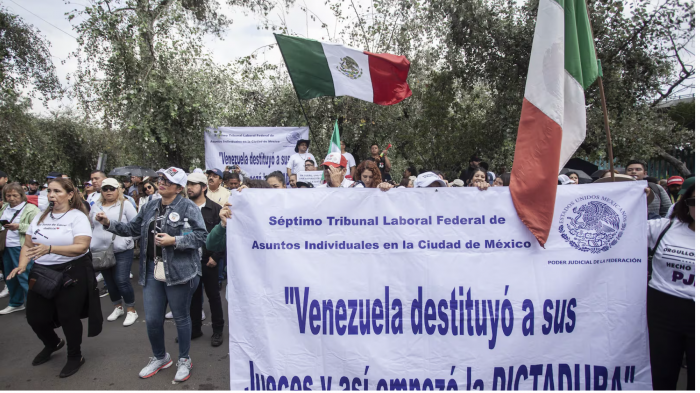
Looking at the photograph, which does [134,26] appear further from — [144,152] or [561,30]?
[561,30]

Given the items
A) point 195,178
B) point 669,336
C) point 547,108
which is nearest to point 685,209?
point 669,336

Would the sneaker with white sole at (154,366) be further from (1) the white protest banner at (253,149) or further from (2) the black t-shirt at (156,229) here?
(1) the white protest banner at (253,149)

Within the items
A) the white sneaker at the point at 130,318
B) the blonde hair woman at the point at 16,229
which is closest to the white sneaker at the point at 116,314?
the white sneaker at the point at 130,318

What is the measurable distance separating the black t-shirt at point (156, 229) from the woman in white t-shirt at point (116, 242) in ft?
5.64

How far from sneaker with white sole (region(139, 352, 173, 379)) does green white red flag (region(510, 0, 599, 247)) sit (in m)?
→ 3.38

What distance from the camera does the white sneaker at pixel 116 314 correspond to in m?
5.30

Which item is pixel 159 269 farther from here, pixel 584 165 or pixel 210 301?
pixel 584 165

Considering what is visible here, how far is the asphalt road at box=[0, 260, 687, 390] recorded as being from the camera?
12.2 ft

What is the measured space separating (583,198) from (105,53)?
855 cm

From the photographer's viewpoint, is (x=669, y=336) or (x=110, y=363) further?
(x=110, y=363)

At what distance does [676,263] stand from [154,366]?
4.18 metres

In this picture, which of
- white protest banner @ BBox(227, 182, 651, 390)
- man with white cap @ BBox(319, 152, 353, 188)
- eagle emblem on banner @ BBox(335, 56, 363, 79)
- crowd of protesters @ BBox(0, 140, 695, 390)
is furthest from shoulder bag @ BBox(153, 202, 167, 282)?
eagle emblem on banner @ BBox(335, 56, 363, 79)

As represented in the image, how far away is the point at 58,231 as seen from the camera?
3.84 meters

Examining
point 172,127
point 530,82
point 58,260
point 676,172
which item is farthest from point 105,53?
point 676,172
